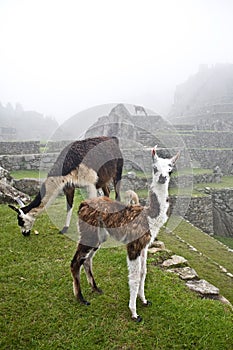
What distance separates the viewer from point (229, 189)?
757 inches

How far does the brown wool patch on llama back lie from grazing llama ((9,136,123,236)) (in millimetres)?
491

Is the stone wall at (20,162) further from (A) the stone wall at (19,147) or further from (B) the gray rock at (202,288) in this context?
(B) the gray rock at (202,288)

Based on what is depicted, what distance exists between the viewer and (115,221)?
162 inches

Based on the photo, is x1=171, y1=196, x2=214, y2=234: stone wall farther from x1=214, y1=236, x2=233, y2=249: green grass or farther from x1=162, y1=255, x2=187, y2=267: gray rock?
x1=162, y1=255, x2=187, y2=267: gray rock

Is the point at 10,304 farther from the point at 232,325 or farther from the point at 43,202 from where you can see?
the point at 232,325

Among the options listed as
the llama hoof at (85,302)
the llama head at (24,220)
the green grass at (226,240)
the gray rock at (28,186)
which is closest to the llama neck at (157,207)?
the llama hoof at (85,302)

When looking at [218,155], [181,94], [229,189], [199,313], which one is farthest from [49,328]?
[181,94]

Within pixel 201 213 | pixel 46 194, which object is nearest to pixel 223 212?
pixel 201 213

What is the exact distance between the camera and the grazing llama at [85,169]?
4.21 metres

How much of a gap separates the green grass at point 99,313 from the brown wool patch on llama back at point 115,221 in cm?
97

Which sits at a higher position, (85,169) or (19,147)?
(85,169)

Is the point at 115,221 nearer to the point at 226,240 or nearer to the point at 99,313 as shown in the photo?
the point at 99,313

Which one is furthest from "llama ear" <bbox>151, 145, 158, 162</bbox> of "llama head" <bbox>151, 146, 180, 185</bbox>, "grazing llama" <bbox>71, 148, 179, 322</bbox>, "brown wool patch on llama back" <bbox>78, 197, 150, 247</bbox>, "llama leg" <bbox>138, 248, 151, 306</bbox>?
"llama leg" <bbox>138, 248, 151, 306</bbox>

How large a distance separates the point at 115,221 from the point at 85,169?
100cm
